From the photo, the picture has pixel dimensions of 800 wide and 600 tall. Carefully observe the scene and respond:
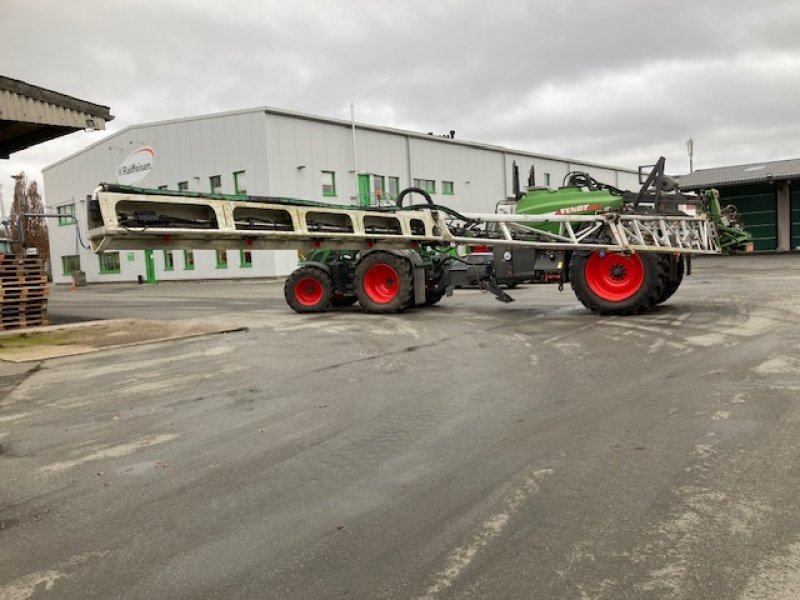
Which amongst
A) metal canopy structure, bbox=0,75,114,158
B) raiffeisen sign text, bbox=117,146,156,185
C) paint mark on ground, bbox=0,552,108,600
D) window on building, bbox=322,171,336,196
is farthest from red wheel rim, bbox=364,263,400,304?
raiffeisen sign text, bbox=117,146,156,185

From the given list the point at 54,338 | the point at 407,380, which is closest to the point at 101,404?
the point at 407,380

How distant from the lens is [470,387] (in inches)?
245

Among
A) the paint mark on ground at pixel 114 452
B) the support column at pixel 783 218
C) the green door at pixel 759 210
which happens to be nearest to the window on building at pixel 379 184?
the green door at pixel 759 210

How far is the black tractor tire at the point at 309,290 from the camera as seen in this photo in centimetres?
1402

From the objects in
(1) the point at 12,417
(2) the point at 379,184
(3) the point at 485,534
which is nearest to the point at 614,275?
(3) the point at 485,534

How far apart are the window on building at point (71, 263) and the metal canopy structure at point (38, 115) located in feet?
114

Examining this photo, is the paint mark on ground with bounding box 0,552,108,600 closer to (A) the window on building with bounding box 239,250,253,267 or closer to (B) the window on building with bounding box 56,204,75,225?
(A) the window on building with bounding box 239,250,253,267

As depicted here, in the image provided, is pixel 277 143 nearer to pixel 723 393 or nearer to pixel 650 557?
pixel 723 393

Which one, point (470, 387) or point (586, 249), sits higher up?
point (586, 249)

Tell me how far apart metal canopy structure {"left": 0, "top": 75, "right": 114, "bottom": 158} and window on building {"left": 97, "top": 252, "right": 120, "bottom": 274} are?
2847 centimetres

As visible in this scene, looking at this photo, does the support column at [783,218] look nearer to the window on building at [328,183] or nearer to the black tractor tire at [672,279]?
the window on building at [328,183]

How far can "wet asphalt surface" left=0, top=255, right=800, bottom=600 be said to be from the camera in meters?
2.83

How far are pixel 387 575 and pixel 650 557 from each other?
48.0 inches

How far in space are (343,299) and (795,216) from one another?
27408 millimetres
